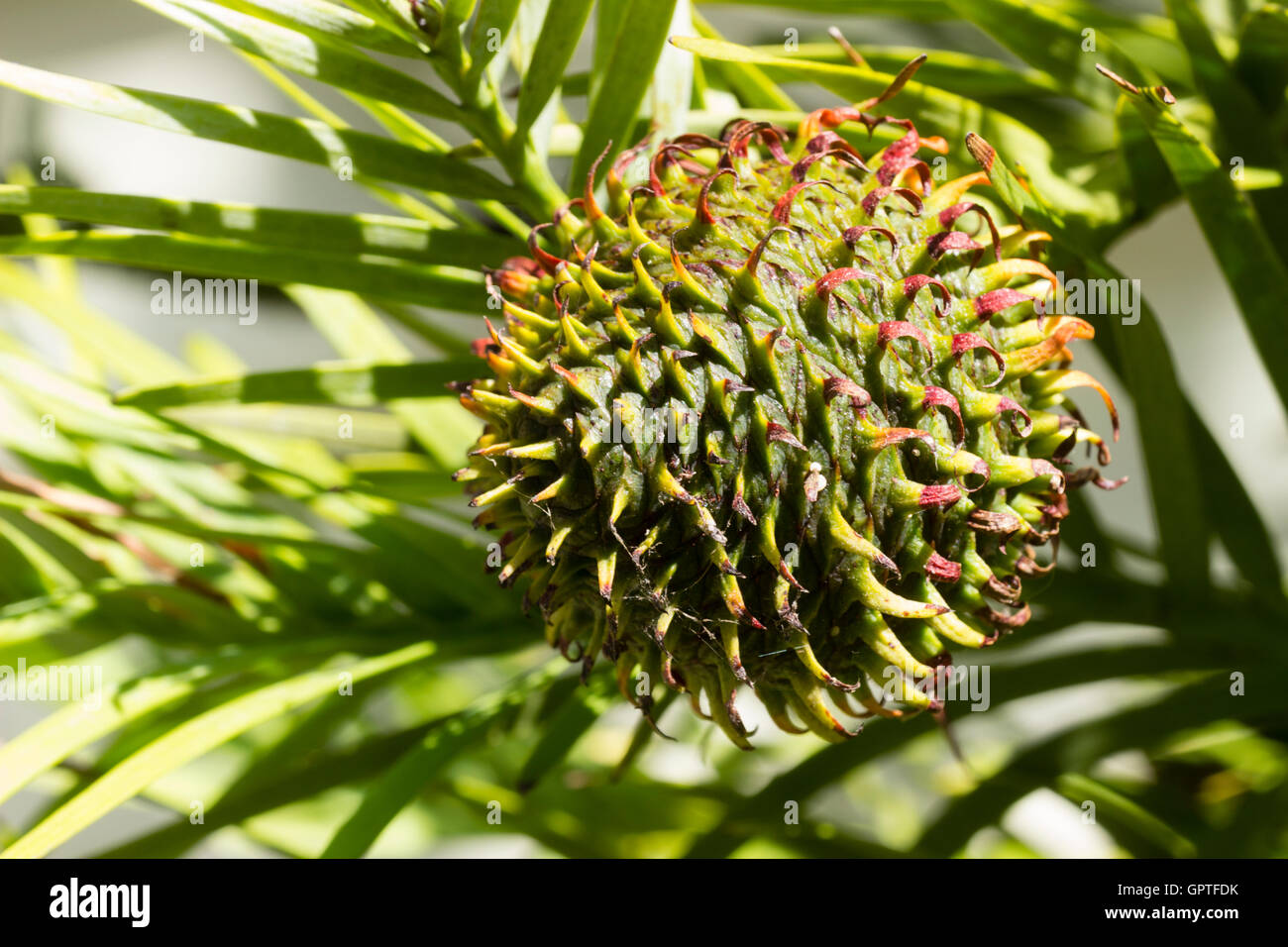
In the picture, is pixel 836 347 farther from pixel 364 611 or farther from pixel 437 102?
pixel 364 611

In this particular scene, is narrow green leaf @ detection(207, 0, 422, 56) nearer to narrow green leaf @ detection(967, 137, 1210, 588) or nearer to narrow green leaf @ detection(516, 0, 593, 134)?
narrow green leaf @ detection(516, 0, 593, 134)

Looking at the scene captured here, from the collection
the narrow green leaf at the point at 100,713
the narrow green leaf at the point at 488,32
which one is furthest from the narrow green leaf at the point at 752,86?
the narrow green leaf at the point at 100,713

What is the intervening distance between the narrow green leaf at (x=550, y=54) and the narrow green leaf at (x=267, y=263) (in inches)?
3.3

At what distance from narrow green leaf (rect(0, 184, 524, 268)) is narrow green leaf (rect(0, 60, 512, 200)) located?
2 centimetres

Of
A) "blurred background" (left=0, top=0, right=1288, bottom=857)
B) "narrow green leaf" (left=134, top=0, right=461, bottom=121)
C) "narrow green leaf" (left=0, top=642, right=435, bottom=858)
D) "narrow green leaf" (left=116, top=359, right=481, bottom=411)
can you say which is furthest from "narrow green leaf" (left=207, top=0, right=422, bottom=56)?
"blurred background" (left=0, top=0, right=1288, bottom=857)

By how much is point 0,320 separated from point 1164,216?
125 centimetres

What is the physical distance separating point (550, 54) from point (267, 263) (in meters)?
0.15

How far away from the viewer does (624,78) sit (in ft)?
1.34

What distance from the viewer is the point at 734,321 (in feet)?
1.09

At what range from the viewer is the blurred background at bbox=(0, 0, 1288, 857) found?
96cm

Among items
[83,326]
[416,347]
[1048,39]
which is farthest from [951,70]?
[416,347]

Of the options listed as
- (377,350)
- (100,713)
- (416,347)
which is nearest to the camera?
(100,713)

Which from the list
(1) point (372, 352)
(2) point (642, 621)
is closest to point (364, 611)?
(1) point (372, 352)

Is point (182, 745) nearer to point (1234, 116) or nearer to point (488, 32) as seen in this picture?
point (488, 32)
